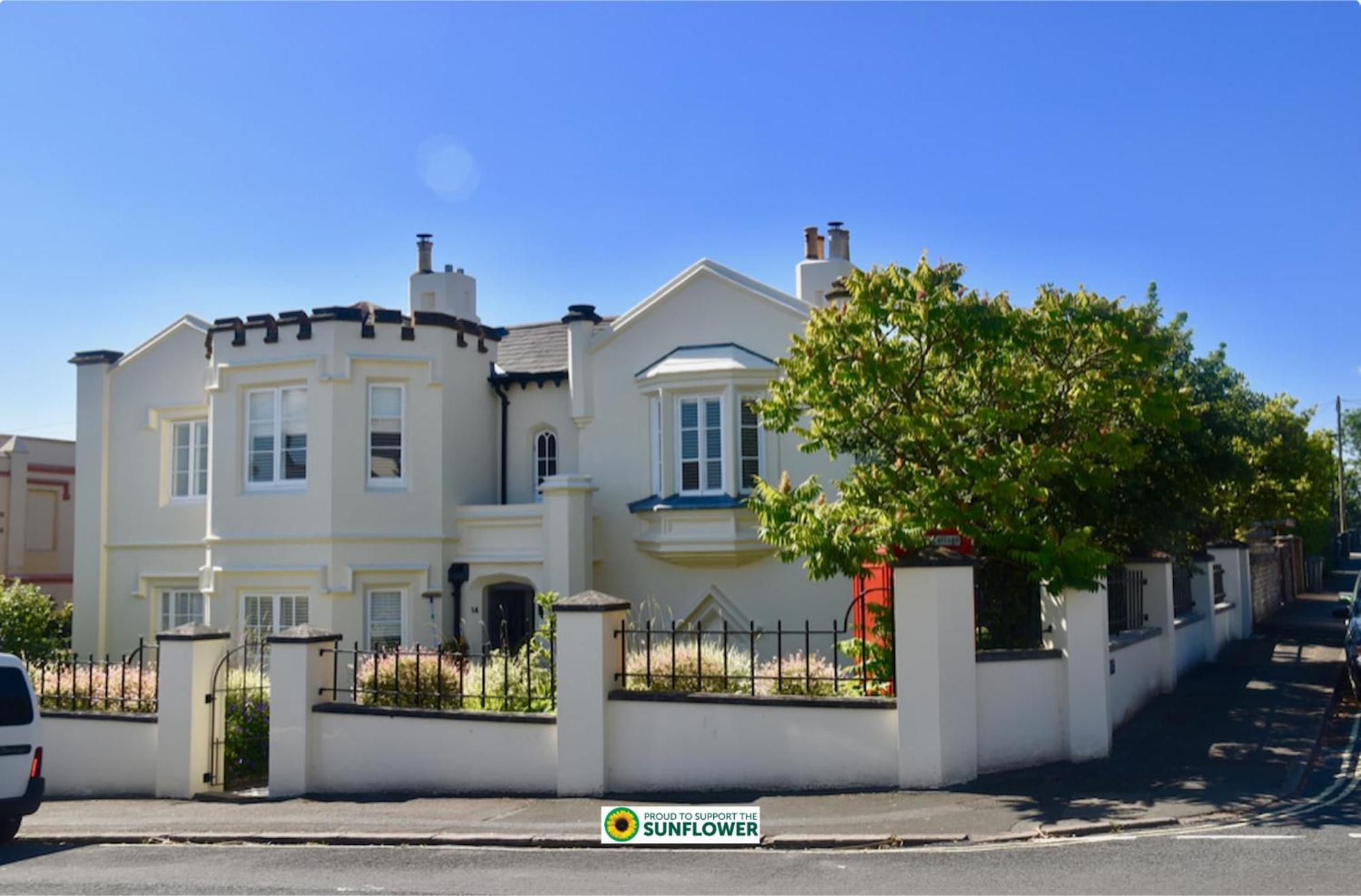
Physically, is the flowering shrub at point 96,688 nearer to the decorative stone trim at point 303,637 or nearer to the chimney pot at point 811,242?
the decorative stone trim at point 303,637

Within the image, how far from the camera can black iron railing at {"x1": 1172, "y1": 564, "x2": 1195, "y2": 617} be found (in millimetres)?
18703

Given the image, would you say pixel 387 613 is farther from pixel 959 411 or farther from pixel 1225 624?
Answer: pixel 1225 624

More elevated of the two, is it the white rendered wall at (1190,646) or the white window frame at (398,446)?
the white window frame at (398,446)

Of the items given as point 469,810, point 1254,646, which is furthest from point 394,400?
point 1254,646

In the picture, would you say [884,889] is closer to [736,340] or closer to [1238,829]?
[1238,829]

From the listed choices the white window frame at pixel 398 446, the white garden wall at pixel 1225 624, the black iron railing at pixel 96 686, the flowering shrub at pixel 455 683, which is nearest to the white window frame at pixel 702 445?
the white window frame at pixel 398 446

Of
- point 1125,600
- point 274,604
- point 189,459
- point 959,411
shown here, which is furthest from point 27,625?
point 1125,600

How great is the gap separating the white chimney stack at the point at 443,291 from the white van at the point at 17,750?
13707 millimetres

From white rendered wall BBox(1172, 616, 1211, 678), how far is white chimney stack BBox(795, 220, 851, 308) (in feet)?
25.3

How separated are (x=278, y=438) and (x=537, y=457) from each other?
4.55 m

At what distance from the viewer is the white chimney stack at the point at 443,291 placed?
23844mm

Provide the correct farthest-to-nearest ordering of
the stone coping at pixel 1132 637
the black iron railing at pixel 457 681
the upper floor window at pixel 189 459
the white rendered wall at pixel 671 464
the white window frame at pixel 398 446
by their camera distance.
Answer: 1. the upper floor window at pixel 189 459
2. the white window frame at pixel 398 446
3. the white rendered wall at pixel 671 464
4. the stone coping at pixel 1132 637
5. the black iron railing at pixel 457 681

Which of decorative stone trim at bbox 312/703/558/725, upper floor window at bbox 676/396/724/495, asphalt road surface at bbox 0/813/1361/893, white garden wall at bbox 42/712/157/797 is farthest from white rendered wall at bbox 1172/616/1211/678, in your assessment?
white garden wall at bbox 42/712/157/797

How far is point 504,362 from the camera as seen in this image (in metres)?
22.5
